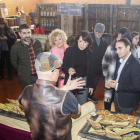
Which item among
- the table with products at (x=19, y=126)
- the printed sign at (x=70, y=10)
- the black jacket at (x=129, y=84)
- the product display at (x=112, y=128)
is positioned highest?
the printed sign at (x=70, y=10)

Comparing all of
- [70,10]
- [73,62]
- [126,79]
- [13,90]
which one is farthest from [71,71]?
[70,10]

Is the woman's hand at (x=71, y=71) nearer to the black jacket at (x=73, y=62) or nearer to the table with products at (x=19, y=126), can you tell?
the black jacket at (x=73, y=62)

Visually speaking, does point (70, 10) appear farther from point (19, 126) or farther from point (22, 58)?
point (19, 126)

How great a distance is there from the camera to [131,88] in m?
2.15

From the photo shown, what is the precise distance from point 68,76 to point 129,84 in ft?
3.14

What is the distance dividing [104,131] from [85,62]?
122 centimetres

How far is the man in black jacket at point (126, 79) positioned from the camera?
2135mm

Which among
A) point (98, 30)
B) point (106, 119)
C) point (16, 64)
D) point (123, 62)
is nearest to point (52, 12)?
point (98, 30)

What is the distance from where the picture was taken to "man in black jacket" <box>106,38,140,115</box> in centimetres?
213

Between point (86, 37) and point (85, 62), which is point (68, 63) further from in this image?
point (86, 37)

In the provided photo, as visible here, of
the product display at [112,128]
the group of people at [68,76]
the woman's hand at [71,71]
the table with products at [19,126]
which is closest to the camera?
the group of people at [68,76]

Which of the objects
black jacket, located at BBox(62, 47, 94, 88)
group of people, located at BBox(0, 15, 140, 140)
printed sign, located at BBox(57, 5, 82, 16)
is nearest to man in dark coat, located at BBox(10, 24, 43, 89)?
group of people, located at BBox(0, 15, 140, 140)

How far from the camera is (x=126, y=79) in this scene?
222 centimetres

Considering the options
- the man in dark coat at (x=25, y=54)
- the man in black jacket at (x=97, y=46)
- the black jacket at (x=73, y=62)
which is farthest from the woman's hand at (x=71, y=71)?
the man in black jacket at (x=97, y=46)
